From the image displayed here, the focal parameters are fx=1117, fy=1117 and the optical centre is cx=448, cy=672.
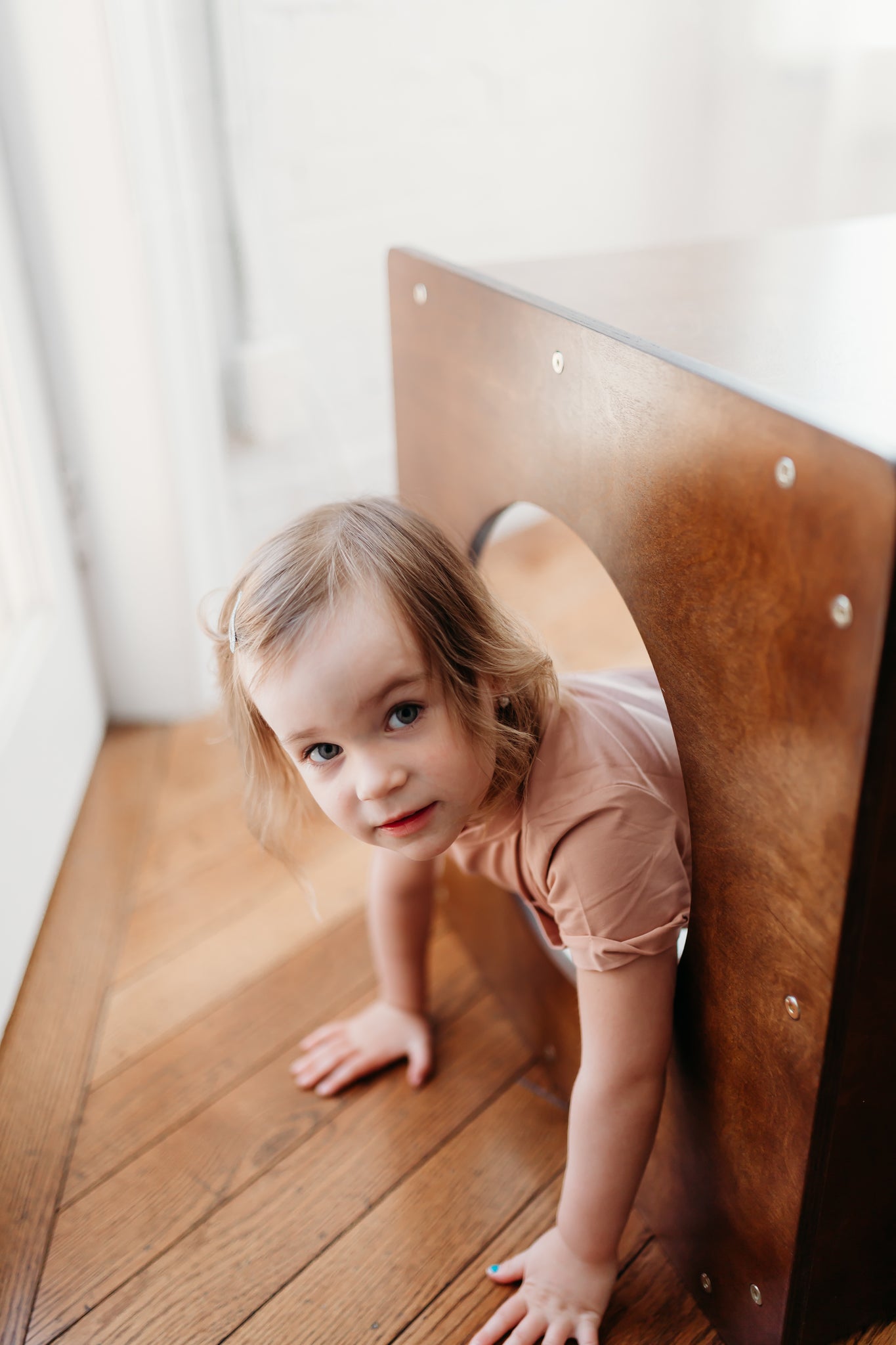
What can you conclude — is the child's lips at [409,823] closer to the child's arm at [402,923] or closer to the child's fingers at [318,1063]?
the child's arm at [402,923]

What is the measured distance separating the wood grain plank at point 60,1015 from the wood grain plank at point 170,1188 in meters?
0.02

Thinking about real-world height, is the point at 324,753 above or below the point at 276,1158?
above

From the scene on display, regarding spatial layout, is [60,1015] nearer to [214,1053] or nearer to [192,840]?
[214,1053]

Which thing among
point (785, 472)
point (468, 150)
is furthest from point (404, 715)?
point (468, 150)

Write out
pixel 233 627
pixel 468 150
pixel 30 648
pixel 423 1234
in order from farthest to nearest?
pixel 468 150 < pixel 30 648 < pixel 423 1234 < pixel 233 627

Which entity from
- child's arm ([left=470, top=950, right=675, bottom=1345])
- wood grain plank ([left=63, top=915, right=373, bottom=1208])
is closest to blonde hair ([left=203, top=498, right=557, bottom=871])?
child's arm ([left=470, top=950, right=675, bottom=1345])

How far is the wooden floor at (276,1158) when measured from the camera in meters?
0.73

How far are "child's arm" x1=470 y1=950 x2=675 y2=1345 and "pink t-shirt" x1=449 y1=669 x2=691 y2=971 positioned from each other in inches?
0.9

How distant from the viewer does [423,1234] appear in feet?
2.57

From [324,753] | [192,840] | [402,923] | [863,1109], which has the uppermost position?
[324,753]

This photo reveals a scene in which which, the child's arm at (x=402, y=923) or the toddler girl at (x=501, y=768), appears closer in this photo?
the toddler girl at (x=501, y=768)

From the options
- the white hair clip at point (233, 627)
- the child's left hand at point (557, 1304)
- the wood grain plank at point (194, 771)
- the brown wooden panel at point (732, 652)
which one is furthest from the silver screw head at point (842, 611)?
the wood grain plank at point (194, 771)

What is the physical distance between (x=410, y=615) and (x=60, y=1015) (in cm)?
59

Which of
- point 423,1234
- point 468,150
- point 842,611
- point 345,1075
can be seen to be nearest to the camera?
point 842,611
